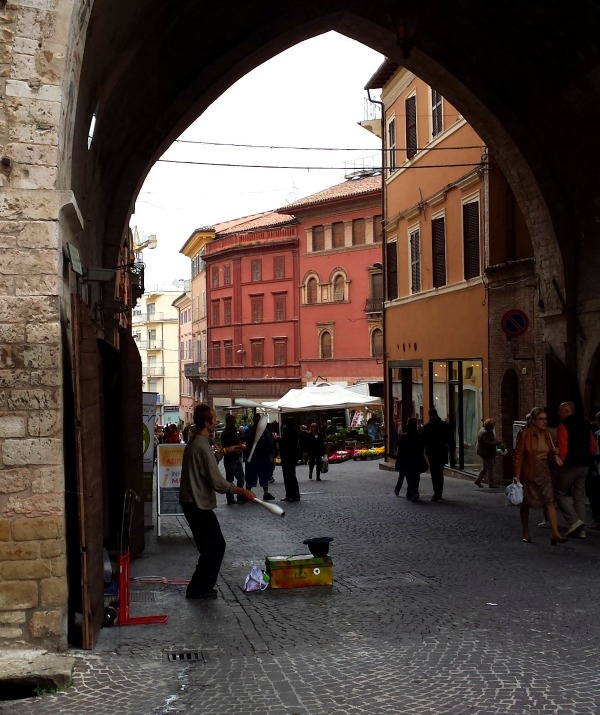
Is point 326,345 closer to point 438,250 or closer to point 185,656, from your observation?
point 438,250

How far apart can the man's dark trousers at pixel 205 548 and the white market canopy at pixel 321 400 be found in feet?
75.6

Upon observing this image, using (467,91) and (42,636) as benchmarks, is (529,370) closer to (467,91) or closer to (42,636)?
(467,91)

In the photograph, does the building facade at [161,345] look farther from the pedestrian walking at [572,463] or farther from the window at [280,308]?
the pedestrian walking at [572,463]

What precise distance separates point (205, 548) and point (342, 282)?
49.2 m

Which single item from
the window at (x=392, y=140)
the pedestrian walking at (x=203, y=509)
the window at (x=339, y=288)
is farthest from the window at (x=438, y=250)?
the window at (x=339, y=288)

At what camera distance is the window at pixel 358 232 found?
56.3 metres

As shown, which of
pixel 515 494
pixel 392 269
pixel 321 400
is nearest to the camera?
pixel 515 494

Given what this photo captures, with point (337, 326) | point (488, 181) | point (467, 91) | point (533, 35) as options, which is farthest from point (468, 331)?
point (337, 326)

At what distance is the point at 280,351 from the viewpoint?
6372 centimetres

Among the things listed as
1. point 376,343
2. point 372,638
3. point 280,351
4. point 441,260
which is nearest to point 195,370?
point 280,351

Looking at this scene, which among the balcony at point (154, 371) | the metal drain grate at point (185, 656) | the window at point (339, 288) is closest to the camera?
the metal drain grate at point (185, 656)

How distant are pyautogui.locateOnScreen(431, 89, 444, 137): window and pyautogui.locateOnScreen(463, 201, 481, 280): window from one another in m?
2.72

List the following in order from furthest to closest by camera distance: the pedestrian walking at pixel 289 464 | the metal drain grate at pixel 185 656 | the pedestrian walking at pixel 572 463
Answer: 1. the pedestrian walking at pixel 289 464
2. the pedestrian walking at pixel 572 463
3. the metal drain grate at pixel 185 656

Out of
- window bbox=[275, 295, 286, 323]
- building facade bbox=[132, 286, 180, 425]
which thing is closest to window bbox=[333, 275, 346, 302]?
window bbox=[275, 295, 286, 323]
